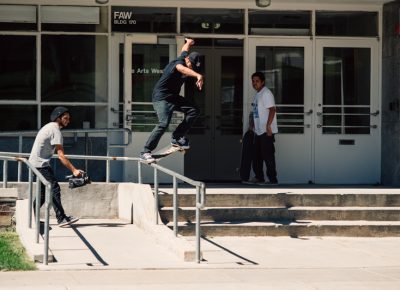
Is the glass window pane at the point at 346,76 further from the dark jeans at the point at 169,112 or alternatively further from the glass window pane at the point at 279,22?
the dark jeans at the point at 169,112

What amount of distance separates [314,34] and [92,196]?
5.23 metres

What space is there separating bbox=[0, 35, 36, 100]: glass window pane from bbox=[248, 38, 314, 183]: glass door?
3815 mm

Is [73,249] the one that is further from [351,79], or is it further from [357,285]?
[351,79]

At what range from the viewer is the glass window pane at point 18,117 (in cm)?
1678

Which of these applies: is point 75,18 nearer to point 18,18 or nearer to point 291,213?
point 18,18

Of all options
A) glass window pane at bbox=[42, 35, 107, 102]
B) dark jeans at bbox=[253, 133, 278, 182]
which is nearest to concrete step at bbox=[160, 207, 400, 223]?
dark jeans at bbox=[253, 133, 278, 182]

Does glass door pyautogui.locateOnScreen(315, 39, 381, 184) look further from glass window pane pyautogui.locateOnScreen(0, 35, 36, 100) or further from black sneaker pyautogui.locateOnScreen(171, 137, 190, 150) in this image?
glass window pane pyautogui.locateOnScreen(0, 35, 36, 100)

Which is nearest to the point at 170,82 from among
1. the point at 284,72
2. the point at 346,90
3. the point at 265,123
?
the point at 265,123

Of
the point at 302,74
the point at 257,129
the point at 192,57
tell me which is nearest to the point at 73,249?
the point at 192,57

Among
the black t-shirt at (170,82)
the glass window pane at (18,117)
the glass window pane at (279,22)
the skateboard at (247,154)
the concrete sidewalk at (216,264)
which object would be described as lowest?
the concrete sidewalk at (216,264)

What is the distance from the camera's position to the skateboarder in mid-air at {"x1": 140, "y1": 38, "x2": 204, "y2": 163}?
13.3 metres

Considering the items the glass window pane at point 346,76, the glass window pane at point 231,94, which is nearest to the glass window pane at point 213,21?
the glass window pane at point 231,94

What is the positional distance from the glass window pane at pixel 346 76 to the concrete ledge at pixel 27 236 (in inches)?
243

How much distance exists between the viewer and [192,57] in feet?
43.4
